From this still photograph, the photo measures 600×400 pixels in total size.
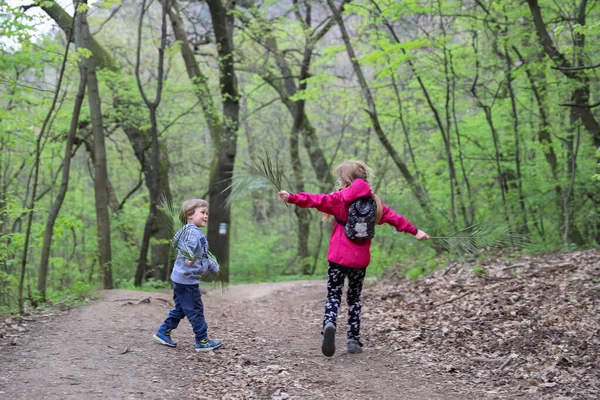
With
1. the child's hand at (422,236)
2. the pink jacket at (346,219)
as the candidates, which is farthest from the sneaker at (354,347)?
the child's hand at (422,236)

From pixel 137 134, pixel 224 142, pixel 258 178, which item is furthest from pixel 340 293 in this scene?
pixel 137 134

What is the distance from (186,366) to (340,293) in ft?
5.40

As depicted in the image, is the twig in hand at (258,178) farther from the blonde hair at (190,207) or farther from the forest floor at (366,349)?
the forest floor at (366,349)

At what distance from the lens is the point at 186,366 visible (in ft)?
15.8

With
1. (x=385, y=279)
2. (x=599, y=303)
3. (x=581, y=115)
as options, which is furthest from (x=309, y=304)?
(x=581, y=115)

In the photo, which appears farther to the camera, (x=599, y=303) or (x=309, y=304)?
(x=309, y=304)

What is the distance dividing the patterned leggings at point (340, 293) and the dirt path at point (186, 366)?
1.18 ft

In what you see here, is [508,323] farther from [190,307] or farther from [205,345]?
[190,307]

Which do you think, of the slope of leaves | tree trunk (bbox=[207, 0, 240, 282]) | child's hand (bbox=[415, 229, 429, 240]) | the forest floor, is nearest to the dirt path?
the forest floor

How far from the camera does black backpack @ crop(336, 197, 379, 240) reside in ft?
16.8

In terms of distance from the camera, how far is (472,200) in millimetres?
11664

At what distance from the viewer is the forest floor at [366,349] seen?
13.9 ft

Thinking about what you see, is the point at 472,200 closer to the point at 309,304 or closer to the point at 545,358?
the point at 309,304

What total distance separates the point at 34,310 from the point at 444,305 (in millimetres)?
5536
